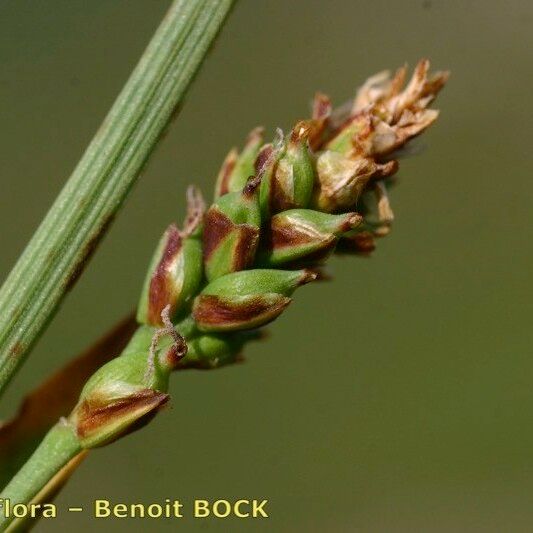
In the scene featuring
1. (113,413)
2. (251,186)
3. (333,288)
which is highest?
(333,288)

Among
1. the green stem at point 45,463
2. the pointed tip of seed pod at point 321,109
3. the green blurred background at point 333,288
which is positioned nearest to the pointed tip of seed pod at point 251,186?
the pointed tip of seed pod at point 321,109

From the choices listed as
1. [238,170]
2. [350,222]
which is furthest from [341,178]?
[238,170]

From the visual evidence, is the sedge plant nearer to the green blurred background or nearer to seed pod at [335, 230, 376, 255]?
seed pod at [335, 230, 376, 255]

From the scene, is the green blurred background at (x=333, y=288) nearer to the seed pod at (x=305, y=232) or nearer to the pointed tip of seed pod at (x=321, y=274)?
the pointed tip of seed pod at (x=321, y=274)

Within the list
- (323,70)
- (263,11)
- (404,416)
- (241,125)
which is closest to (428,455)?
(404,416)

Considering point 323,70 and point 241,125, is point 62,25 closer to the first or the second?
point 241,125

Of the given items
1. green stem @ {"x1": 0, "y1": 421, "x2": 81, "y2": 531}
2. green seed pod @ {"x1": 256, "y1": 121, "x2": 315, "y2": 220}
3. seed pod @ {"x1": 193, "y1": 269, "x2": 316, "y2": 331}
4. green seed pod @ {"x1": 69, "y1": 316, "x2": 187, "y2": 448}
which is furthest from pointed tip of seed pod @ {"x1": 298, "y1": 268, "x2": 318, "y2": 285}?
green stem @ {"x1": 0, "y1": 421, "x2": 81, "y2": 531}

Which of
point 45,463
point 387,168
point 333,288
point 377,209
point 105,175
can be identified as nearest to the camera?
point 105,175

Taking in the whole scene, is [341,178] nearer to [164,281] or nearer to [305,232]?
[305,232]
